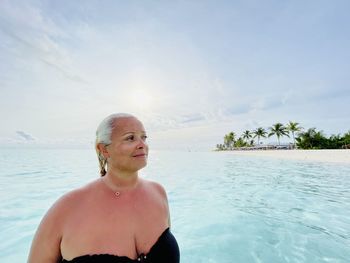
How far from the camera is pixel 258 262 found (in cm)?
332

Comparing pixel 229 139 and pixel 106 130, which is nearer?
pixel 106 130

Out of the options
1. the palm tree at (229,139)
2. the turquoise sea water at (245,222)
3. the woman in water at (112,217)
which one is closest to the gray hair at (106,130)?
the woman in water at (112,217)

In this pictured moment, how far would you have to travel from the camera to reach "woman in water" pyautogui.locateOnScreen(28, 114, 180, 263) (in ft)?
4.66

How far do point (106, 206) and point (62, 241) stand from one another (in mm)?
308

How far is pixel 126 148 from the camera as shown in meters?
1.60

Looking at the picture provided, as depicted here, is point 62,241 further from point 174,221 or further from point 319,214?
point 319,214

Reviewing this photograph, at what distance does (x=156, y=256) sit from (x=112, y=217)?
38 cm

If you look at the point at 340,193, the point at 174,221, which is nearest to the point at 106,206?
the point at 174,221

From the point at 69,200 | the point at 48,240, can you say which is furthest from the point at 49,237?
the point at 69,200

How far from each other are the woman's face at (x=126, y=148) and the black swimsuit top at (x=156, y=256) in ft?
1.72

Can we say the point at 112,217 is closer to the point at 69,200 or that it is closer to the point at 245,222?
the point at 69,200

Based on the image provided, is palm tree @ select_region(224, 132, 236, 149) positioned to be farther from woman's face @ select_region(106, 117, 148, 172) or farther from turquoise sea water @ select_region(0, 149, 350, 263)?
woman's face @ select_region(106, 117, 148, 172)

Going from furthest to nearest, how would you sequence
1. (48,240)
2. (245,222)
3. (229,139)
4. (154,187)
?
(229,139) → (245,222) → (154,187) → (48,240)

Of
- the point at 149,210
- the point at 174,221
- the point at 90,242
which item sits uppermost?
the point at 149,210
